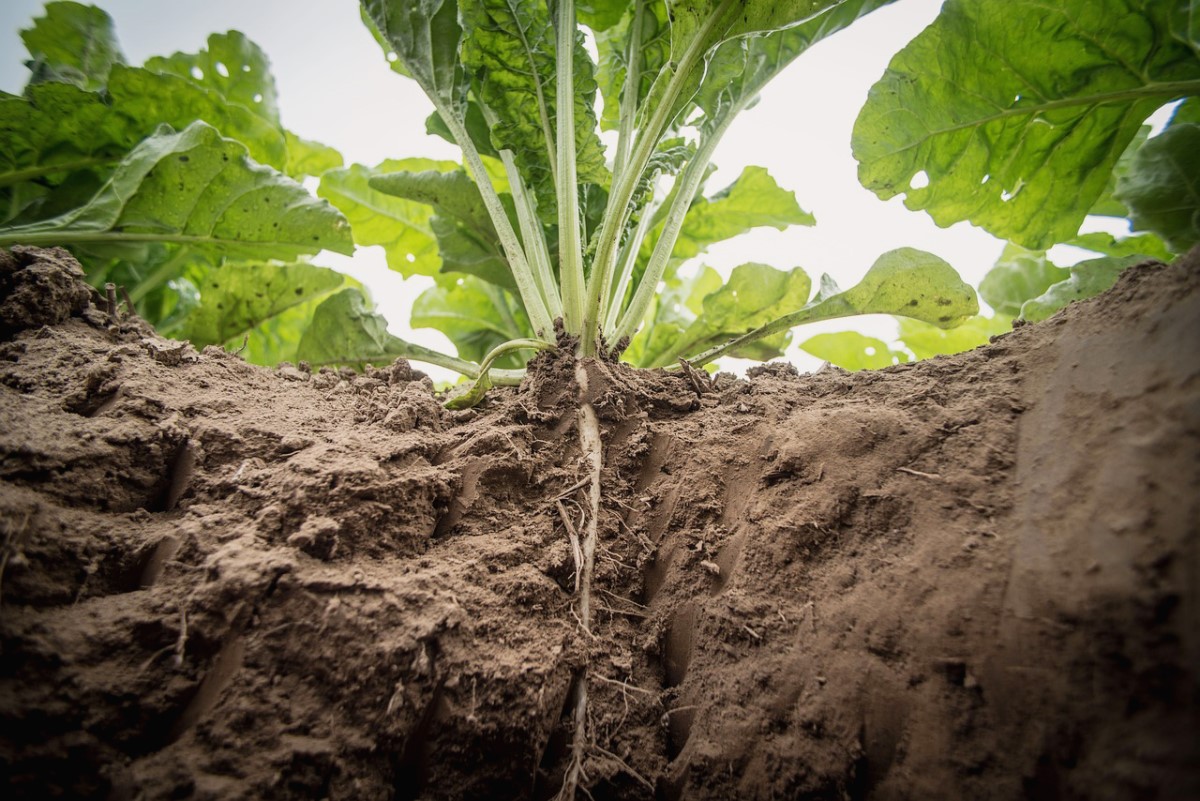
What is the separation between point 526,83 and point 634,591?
46.5 inches

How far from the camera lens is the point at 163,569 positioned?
0.56 metres

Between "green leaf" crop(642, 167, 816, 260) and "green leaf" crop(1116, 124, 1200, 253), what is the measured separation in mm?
789

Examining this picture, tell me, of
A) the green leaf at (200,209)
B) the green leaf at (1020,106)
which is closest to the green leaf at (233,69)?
the green leaf at (200,209)

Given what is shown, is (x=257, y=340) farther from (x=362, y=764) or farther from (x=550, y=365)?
(x=362, y=764)

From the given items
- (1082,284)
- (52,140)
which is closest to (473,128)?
(52,140)

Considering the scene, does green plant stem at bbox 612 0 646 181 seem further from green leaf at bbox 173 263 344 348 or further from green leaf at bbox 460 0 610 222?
green leaf at bbox 173 263 344 348

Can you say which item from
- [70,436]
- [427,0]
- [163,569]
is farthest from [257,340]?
[163,569]

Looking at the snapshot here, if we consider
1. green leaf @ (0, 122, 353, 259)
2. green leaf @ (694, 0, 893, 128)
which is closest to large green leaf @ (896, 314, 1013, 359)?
green leaf @ (694, 0, 893, 128)

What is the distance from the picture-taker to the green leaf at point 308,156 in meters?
1.97

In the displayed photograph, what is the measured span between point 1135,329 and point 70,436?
1.18 metres

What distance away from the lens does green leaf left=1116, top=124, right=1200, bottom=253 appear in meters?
0.88

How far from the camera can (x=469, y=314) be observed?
6.39 feet

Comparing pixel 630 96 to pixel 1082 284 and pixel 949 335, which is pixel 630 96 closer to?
pixel 1082 284

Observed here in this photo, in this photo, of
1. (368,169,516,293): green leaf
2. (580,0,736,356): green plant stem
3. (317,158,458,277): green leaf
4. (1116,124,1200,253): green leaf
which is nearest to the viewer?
(1116,124,1200,253): green leaf
